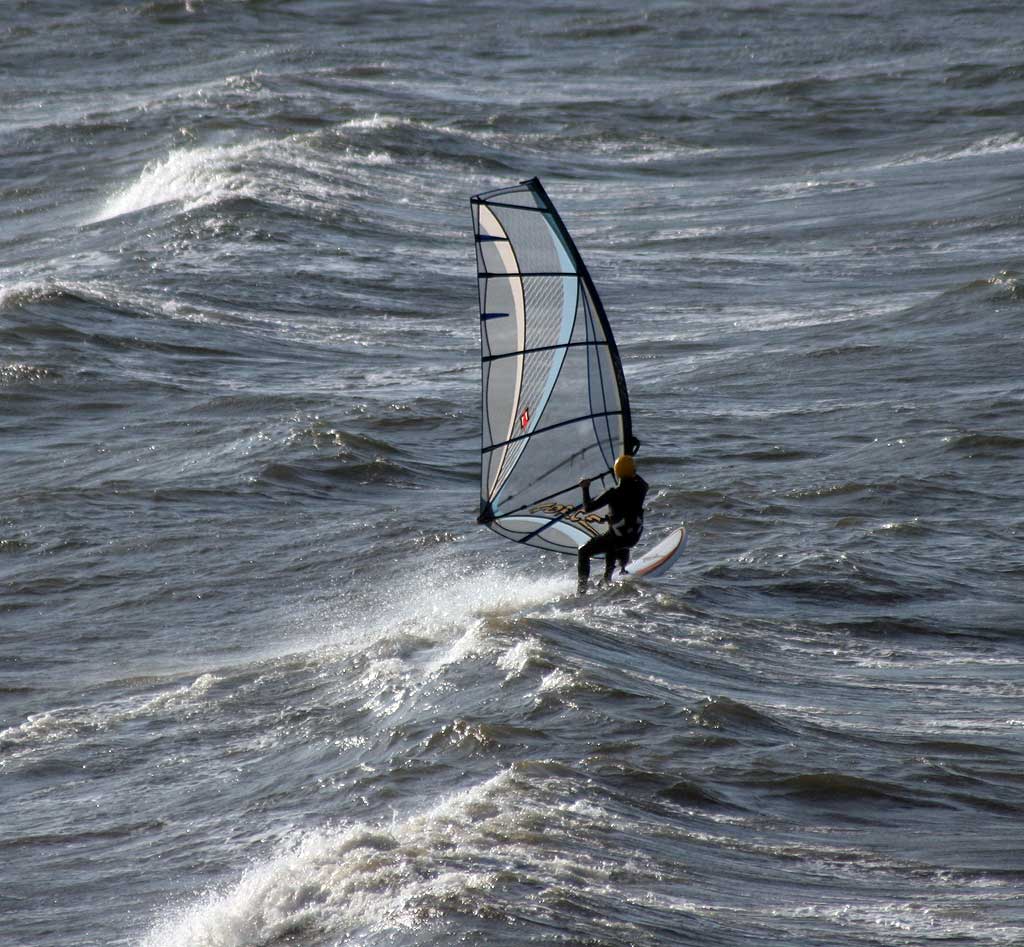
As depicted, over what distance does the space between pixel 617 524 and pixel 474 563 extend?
2109 millimetres

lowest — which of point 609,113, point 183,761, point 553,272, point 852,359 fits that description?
point 183,761

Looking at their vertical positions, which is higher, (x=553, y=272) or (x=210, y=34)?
(x=210, y=34)

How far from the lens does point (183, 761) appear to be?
381 inches

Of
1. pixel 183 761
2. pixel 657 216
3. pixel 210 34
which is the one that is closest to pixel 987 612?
pixel 183 761

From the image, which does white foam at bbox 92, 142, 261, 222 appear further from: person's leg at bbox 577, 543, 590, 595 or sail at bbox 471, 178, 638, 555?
person's leg at bbox 577, 543, 590, 595

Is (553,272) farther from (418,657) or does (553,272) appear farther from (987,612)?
(987,612)

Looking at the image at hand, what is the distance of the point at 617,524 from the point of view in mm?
12031

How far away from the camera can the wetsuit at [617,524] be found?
11.8m

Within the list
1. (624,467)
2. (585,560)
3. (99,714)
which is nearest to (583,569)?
(585,560)

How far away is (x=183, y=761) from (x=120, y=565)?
439 centimetres

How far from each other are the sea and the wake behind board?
0.25 meters

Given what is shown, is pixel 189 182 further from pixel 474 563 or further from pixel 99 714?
pixel 99 714

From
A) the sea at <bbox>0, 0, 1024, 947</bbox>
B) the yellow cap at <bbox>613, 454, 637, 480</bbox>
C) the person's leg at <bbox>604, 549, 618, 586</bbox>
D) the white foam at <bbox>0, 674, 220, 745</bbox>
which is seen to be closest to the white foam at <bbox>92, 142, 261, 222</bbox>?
the sea at <bbox>0, 0, 1024, 947</bbox>

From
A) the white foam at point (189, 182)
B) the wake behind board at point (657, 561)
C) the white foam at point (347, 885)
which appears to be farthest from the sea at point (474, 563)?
the wake behind board at point (657, 561)
